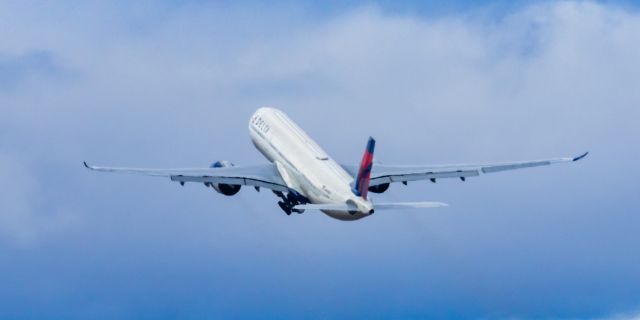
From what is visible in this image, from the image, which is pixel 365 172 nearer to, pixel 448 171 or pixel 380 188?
pixel 448 171

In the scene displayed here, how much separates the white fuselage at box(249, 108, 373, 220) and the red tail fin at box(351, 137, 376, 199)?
20.2 inches

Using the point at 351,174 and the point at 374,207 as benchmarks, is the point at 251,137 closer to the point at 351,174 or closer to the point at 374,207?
the point at 351,174

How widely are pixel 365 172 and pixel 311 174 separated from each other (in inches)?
373

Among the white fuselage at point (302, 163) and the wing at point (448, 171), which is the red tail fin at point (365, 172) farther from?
the wing at point (448, 171)

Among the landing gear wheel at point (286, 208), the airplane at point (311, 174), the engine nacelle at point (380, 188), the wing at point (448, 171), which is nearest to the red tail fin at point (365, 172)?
the airplane at point (311, 174)

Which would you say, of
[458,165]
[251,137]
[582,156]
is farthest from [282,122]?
[582,156]

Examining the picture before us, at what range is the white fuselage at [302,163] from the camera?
12319 centimetres

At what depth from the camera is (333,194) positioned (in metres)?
124

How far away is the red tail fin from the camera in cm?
11962

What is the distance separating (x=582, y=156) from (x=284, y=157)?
22706mm

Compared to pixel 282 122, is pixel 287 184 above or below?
below

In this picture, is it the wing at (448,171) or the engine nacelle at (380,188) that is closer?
the wing at (448,171)

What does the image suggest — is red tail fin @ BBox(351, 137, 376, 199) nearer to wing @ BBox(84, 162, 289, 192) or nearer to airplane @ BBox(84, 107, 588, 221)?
airplane @ BBox(84, 107, 588, 221)

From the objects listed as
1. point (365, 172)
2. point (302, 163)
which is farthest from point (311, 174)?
point (365, 172)
